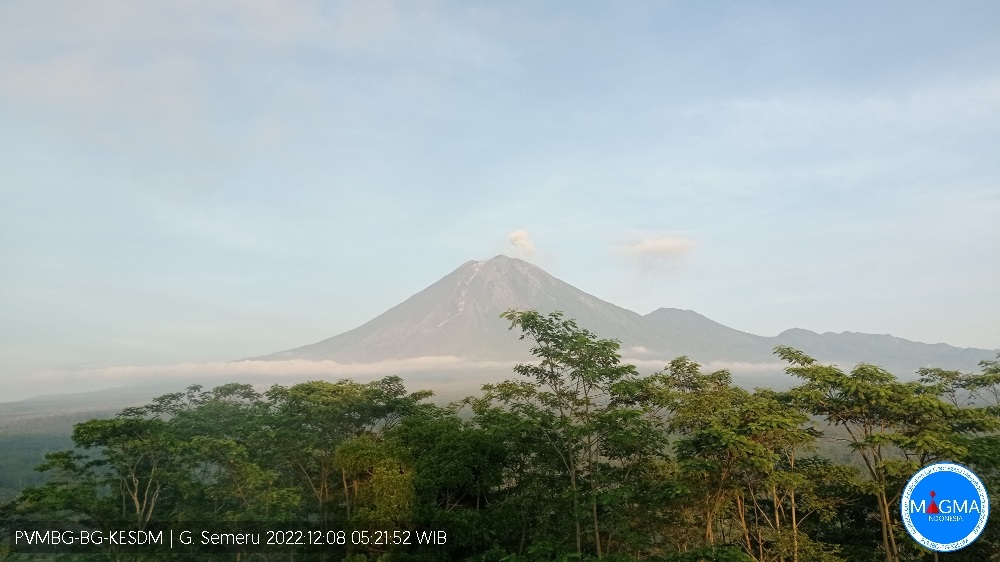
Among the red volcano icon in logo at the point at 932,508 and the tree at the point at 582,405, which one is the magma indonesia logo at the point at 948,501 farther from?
the tree at the point at 582,405

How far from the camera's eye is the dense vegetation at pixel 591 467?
1267cm

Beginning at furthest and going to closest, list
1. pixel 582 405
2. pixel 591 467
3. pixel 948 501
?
pixel 591 467 → pixel 582 405 → pixel 948 501

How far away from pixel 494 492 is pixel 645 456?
5.91 m

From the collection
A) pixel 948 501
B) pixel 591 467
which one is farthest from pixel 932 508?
pixel 591 467

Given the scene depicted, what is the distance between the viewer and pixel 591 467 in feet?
46.6

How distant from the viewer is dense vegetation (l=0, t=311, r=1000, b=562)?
12.7 metres

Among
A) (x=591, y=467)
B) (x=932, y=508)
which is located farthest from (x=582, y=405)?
(x=932, y=508)

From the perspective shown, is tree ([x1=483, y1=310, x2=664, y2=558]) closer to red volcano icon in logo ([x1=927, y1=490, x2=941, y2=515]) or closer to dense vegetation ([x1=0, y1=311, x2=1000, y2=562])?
dense vegetation ([x1=0, y1=311, x2=1000, y2=562])

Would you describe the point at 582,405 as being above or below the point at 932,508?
above

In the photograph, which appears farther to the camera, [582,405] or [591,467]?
[591,467]

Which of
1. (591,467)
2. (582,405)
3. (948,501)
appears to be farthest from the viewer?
(591,467)

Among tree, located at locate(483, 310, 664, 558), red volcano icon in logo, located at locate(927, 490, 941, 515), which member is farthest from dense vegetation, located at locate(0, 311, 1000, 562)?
red volcano icon in logo, located at locate(927, 490, 941, 515)

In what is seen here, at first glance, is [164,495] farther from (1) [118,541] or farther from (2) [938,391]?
(2) [938,391]

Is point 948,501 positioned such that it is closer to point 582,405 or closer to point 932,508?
point 932,508
